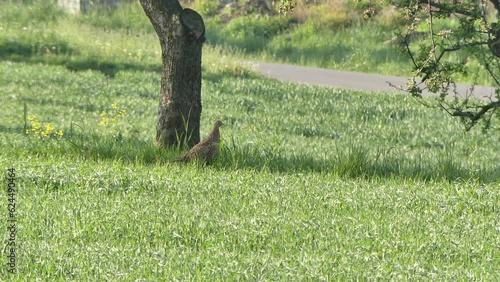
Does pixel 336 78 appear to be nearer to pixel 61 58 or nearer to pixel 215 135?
pixel 61 58

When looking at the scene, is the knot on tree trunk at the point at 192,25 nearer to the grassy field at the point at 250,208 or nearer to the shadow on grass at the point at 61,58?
the grassy field at the point at 250,208

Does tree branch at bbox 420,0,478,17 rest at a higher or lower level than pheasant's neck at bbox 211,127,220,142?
higher

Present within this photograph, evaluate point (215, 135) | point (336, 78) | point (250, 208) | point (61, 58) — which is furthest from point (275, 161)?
point (336, 78)

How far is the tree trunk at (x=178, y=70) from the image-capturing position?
12180mm

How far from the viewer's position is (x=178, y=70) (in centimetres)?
1221

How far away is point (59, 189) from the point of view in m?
9.84

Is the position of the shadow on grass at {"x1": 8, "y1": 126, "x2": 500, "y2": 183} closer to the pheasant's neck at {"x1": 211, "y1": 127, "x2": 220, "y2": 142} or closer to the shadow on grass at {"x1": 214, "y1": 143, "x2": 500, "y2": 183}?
the shadow on grass at {"x1": 214, "y1": 143, "x2": 500, "y2": 183}

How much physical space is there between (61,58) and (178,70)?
41.2 ft

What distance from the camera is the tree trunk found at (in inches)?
480

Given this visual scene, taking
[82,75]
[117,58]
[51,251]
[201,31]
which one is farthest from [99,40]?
[51,251]

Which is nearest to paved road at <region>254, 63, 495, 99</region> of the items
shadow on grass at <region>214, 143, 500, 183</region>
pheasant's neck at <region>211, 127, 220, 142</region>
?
shadow on grass at <region>214, 143, 500, 183</region>

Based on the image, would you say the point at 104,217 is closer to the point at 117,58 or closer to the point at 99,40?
the point at 117,58

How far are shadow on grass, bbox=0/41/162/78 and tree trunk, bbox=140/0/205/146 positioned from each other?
1100cm

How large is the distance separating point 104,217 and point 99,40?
1825 cm
